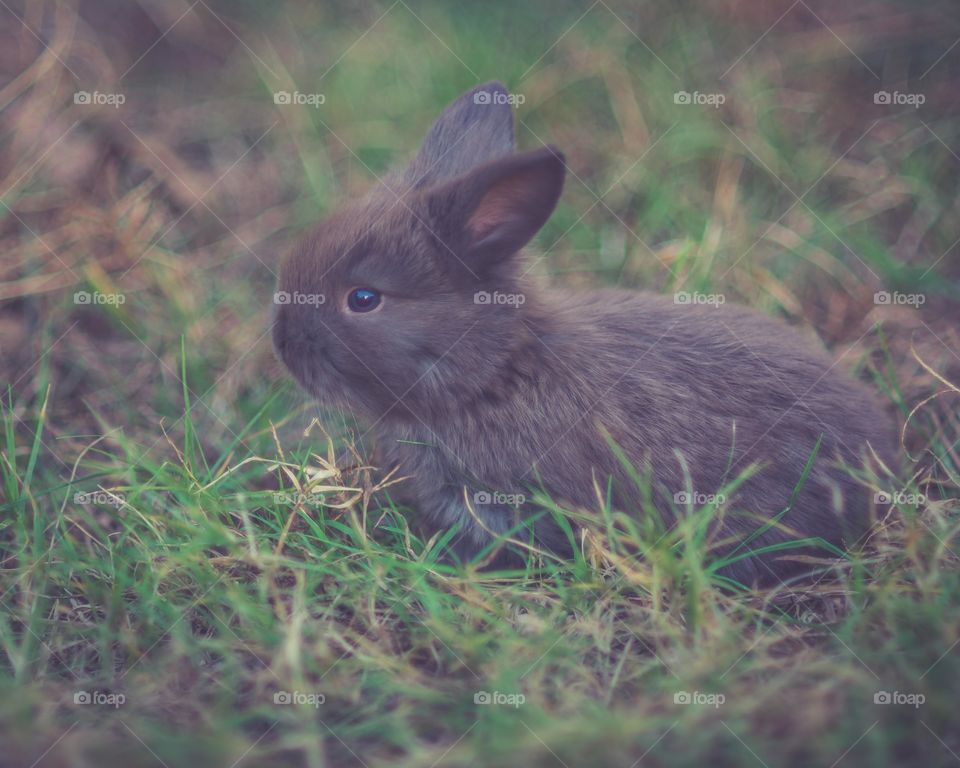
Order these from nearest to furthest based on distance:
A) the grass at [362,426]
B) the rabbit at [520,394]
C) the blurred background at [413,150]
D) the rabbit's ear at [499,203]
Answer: the grass at [362,426] < the rabbit's ear at [499,203] < the rabbit at [520,394] < the blurred background at [413,150]

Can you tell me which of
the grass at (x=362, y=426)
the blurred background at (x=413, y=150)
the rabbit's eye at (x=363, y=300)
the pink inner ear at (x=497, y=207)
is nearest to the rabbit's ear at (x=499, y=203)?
the pink inner ear at (x=497, y=207)

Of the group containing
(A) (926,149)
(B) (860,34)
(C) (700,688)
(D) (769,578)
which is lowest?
(D) (769,578)

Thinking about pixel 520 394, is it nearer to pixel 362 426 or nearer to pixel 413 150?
pixel 362 426

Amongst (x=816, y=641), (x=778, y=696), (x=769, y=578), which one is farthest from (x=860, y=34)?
(x=778, y=696)

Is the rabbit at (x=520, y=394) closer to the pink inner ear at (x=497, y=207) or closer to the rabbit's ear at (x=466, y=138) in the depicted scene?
the pink inner ear at (x=497, y=207)

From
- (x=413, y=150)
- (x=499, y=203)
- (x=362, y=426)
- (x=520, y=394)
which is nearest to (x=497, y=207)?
(x=499, y=203)

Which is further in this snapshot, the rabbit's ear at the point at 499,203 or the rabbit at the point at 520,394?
the rabbit at the point at 520,394

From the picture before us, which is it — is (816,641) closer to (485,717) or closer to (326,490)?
(485,717)

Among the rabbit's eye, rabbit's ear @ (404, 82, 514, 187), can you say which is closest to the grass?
the rabbit's eye
